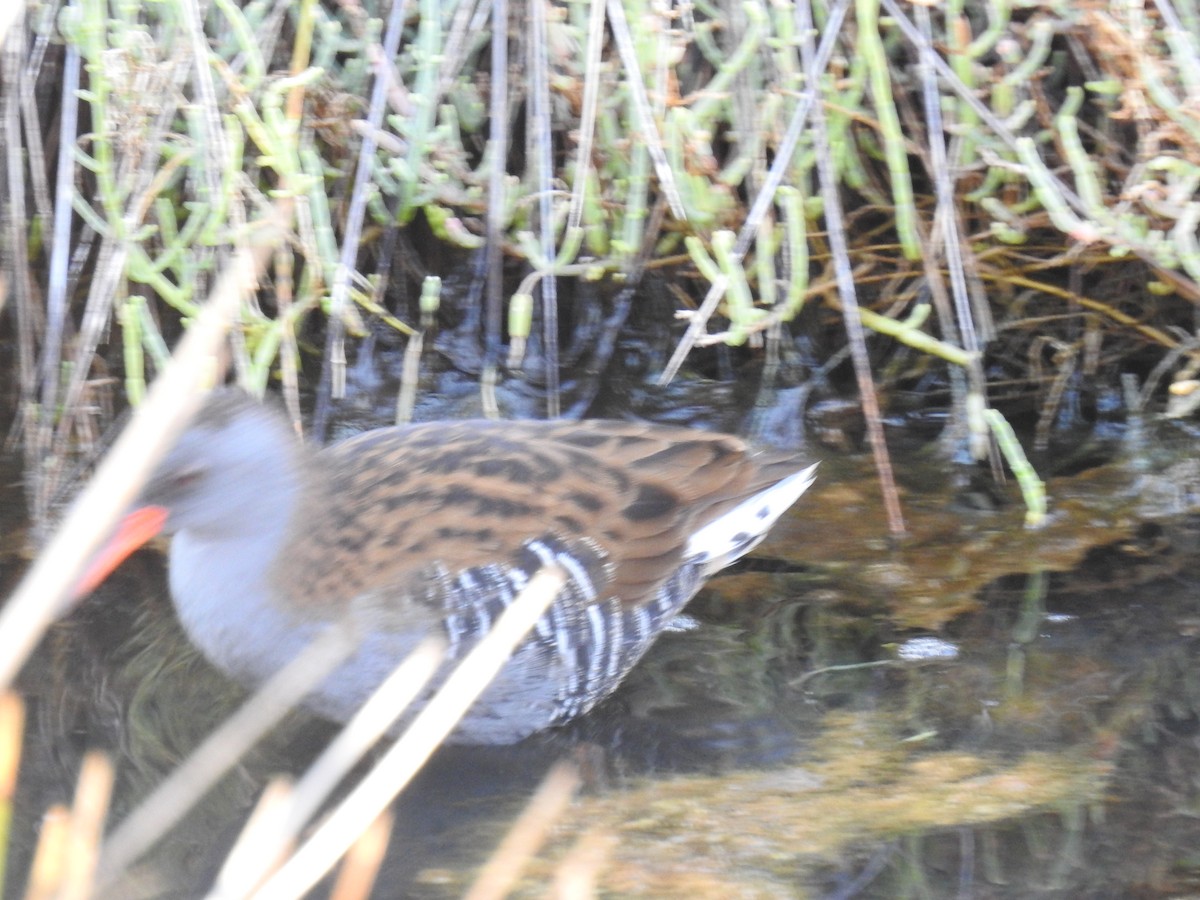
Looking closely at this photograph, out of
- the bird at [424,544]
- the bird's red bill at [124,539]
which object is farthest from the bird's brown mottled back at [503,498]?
the bird's red bill at [124,539]

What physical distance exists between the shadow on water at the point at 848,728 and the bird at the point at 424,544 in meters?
0.20

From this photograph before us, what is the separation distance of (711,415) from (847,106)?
38.4 inches

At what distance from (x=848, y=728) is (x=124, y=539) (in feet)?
4.60

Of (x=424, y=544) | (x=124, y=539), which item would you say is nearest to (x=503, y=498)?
(x=424, y=544)

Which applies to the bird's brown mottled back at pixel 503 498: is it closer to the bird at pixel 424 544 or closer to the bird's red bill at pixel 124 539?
the bird at pixel 424 544

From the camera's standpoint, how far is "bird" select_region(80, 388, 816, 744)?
9.32 ft

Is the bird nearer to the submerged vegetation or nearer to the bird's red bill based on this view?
the bird's red bill

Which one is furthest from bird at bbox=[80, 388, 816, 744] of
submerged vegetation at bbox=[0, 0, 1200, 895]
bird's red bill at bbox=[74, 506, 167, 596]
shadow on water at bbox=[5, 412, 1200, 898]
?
submerged vegetation at bbox=[0, 0, 1200, 895]

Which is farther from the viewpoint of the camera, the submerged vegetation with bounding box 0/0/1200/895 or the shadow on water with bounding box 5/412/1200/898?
the submerged vegetation with bounding box 0/0/1200/895

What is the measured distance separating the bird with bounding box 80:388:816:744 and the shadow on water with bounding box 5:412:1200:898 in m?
0.20

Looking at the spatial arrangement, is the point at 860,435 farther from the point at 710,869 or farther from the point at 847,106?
the point at 710,869

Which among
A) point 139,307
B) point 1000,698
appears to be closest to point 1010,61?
point 1000,698

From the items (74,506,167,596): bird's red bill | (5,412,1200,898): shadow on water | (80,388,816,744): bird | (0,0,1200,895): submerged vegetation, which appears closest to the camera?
(5,412,1200,898): shadow on water

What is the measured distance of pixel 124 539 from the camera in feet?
9.03
